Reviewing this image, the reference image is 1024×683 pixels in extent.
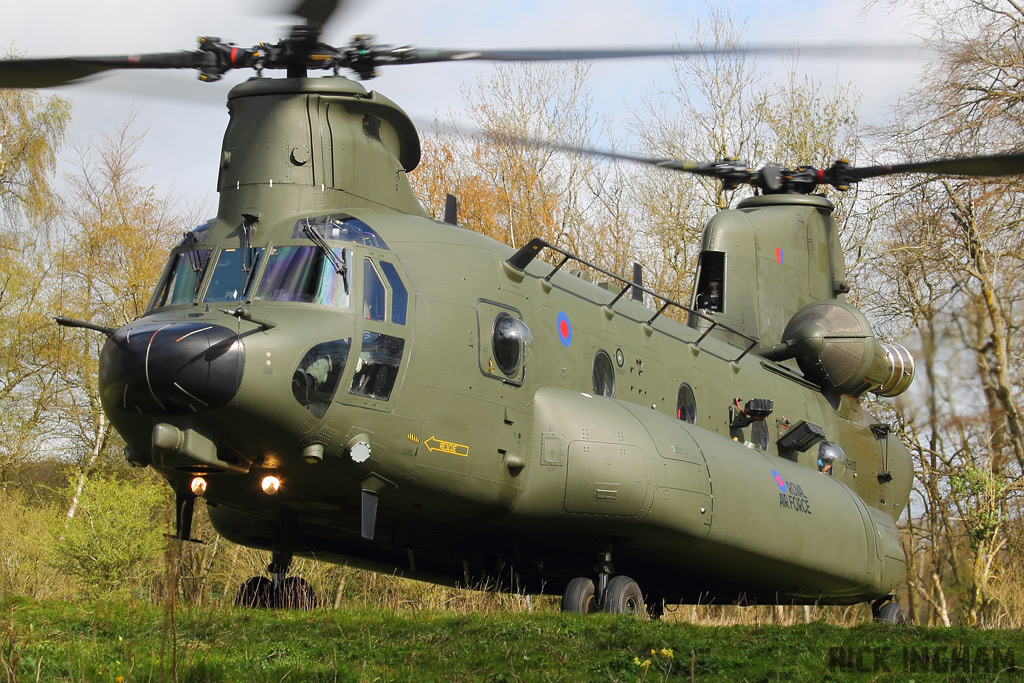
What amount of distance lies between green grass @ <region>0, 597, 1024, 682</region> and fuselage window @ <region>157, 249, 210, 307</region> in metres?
2.88

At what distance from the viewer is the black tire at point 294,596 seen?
12.1 m

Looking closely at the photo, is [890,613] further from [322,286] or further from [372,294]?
[322,286]

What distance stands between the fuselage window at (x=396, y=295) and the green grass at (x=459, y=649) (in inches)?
107

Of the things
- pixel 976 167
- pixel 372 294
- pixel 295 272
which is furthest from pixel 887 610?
pixel 295 272

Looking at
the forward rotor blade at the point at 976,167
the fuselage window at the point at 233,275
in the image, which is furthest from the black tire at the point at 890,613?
the fuselage window at the point at 233,275

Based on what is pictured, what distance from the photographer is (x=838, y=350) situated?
1752 centimetres

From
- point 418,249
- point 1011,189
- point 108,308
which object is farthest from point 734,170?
point 108,308

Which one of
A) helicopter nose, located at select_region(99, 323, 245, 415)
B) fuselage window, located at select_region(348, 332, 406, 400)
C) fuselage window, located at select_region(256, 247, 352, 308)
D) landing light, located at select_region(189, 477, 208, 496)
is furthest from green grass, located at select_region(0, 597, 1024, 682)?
fuselage window, located at select_region(256, 247, 352, 308)

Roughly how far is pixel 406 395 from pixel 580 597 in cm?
293

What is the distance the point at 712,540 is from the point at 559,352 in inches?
105

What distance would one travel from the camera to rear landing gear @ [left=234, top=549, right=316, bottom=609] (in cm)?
1208

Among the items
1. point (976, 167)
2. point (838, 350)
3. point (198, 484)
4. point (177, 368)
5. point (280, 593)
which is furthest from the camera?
point (838, 350)

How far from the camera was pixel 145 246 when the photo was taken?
3145 cm

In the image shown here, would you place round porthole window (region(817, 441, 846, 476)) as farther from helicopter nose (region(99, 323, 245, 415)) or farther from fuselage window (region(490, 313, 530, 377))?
helicopter nose (region(99, 323, 245, 415))
